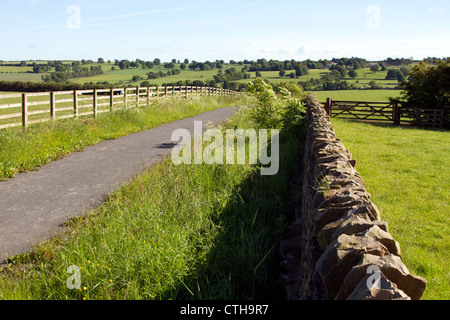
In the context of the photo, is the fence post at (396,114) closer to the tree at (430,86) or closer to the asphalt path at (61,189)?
the tree at (430,86)

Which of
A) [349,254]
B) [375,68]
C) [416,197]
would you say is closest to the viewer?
[349,254]

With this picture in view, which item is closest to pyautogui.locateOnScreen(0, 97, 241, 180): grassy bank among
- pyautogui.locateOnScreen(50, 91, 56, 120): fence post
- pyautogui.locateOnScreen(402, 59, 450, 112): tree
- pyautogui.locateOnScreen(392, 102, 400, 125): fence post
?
pyautogui.locateOnScreen(50, 91, 56, 120): fence post

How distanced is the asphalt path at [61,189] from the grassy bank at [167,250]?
15.9 inches

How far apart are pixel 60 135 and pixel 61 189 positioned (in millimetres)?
4549

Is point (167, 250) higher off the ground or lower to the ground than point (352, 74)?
lower

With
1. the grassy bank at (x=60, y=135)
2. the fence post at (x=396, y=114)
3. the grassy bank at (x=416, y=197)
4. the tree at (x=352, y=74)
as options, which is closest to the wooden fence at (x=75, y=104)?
the grassy bank at (x=60, y=135)

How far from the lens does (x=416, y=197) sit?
7691 mm

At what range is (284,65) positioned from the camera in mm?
98625

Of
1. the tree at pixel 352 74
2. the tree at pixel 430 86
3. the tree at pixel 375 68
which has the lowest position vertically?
the tree at pixel 430 86

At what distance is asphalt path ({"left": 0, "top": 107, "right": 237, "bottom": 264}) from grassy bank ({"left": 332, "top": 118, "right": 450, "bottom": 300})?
15.8 feet

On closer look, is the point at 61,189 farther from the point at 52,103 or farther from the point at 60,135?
the point at 52,103

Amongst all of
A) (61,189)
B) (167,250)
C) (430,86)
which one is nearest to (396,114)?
(430,86)

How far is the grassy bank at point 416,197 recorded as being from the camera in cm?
473
